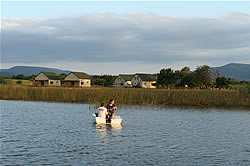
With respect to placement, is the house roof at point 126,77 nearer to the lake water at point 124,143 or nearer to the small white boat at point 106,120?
the lake water at point 124,143

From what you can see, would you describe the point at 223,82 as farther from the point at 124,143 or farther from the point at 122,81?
the point at 124,143

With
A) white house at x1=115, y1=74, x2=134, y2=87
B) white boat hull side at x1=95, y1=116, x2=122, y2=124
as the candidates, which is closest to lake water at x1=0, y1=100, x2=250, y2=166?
white boat hull side at x1=95, y1=116, x2=122, y2=124

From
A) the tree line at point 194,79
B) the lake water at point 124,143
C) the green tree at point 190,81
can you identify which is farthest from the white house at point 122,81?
the lake water at point 124,143

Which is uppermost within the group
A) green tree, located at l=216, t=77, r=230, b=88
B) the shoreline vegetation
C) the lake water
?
green tree, located at l=216, t=77, r=230, b=88

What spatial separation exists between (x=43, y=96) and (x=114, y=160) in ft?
111

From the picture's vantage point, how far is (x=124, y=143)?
16.0m

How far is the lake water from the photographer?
12.7 metres

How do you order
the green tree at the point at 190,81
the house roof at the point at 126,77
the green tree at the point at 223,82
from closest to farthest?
the green tree at the point at 223,82 → the green tree at the point at 190,81 → the house roof at the point at 126,77

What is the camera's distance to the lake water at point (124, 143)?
41.6 feet

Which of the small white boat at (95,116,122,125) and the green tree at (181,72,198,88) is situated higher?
the green tree at (181,72,198,88)

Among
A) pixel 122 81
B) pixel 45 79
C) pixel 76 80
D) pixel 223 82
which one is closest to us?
pixel 223 82

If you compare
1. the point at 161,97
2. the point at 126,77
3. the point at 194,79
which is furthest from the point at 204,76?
the point at 161,97

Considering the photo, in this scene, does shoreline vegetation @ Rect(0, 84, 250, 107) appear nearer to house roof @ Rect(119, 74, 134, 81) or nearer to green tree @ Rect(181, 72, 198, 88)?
green tree @ Rect(181, 72, 198, 88)

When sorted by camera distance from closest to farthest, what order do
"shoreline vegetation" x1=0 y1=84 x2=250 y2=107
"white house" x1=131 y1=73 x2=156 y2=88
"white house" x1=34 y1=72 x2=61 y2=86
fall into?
"shoreline vegetation" x1=0 y1=84 x2=250 y2=107 < "white house" x1=34 y1=72 x2=61 y2=86 < "white house" x1=131 y1=73 x2=156 y2=88
